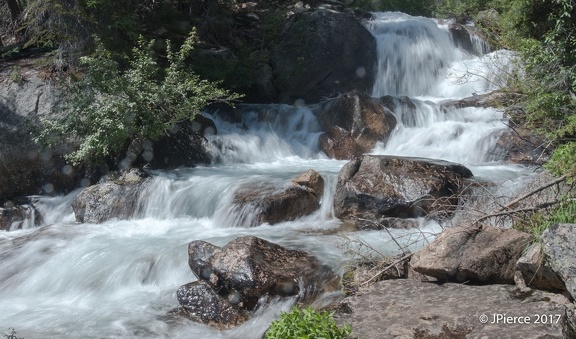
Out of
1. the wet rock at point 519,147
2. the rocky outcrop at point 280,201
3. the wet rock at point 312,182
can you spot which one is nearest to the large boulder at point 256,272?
the rocky outcrop at point 280,201

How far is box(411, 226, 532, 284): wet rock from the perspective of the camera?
19.7ft

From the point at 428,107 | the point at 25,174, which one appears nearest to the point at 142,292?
the point at 25,174

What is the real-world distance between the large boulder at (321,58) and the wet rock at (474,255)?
10.8 m

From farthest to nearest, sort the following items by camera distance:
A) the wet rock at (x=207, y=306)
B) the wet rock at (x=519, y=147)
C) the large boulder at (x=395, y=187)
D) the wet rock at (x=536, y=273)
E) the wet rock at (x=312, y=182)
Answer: the wet rock at (x=519, y=147)
the wet rock at (x=312, y=182)
the large boulder at (x=395, y=187)
the wet rock at (x=207, y=306)
the wet rock at (x=536, y=273)

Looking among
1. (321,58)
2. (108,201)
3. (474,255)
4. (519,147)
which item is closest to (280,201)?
(108,201)

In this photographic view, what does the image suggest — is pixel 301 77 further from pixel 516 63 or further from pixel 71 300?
pixel 71 300

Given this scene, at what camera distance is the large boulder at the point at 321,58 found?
55.9ft

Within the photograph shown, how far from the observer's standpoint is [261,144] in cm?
1414

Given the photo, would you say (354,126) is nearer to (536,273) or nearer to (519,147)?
(519,147)

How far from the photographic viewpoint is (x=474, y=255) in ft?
20.0

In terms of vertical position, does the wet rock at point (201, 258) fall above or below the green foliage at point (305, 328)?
below

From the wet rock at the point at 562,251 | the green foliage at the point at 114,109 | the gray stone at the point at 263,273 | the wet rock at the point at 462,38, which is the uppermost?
the wet rock at the point at 462,38

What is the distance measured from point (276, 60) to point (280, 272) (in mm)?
11167

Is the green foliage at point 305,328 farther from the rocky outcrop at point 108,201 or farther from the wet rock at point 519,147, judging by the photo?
the wet rock at point 519,147
